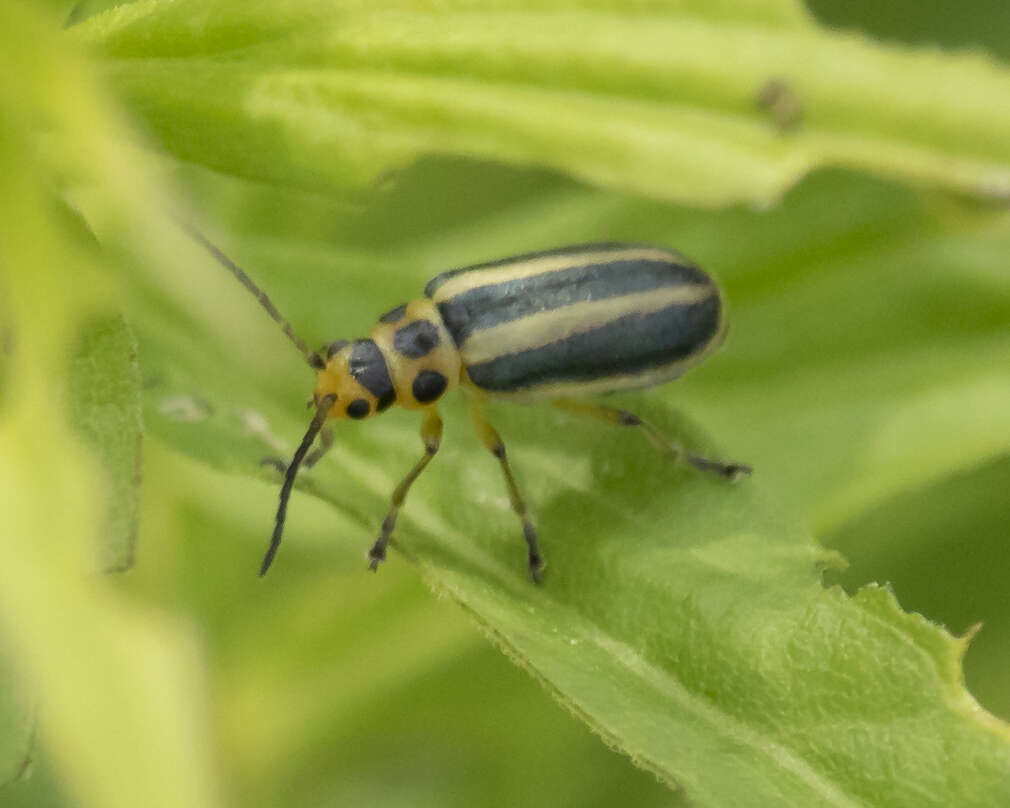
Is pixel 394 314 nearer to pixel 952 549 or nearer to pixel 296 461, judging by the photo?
pixel 296 461

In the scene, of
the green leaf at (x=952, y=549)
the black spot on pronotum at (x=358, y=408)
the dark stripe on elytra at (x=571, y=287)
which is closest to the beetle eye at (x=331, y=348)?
the black spot on pronotum at (x=358, y=408)

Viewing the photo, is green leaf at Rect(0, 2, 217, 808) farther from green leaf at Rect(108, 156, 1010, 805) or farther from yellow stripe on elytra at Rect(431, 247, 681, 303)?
yellow stripe on elytra at Rect(431, 247, 681, 303)

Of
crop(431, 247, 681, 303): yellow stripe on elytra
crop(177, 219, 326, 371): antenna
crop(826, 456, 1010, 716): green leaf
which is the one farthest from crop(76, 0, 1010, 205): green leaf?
crop(826, 456, 1010, 716): green leaf

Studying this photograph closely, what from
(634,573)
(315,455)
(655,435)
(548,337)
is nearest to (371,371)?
(315,455)

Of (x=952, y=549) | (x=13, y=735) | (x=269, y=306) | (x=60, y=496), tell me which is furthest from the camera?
(x=952, y=549)

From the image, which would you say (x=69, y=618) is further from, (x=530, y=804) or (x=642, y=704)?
(x=530, y=804)
